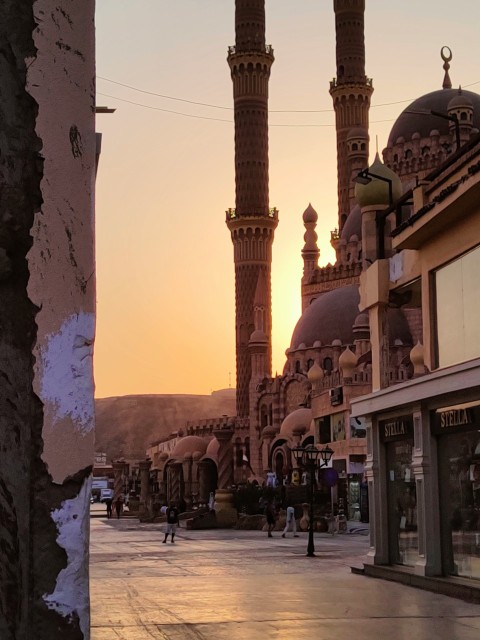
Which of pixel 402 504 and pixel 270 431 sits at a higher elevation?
pixel 270 431

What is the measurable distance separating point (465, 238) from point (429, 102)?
5188cm

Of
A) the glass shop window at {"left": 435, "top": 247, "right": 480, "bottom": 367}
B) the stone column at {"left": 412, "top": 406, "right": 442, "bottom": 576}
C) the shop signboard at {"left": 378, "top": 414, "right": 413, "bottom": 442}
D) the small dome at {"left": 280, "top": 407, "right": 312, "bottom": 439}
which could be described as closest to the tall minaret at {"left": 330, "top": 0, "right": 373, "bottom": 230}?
the small dome at {"left": 280, "top": 407, "right": 312, "bottom": 439}

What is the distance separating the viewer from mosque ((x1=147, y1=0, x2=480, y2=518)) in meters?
43.8

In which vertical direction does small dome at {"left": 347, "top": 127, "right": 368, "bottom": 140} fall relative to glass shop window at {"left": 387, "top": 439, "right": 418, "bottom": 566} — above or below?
above

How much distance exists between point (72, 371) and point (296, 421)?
171ft

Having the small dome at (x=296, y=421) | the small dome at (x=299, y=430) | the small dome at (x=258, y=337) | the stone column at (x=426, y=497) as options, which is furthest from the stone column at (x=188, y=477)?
the stone column at (x=426, y=497)

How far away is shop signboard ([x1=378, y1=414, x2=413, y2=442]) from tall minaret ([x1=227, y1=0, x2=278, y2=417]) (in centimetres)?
5591

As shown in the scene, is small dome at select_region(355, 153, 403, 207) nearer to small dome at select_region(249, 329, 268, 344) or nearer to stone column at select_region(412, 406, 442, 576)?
stone column at select_region(412, 406, 442, 576)

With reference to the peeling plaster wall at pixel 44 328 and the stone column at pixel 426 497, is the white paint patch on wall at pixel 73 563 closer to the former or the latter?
the peeling plaster wall at pixel 44 328

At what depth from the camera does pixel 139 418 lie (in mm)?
187250

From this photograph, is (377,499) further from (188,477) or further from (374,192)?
(188,477)

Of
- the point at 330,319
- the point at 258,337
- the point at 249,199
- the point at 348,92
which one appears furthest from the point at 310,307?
the point at 348,92

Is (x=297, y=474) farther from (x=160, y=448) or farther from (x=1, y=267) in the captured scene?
(x=160, y=448)

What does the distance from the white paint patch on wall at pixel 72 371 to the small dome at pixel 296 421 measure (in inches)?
2004
